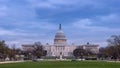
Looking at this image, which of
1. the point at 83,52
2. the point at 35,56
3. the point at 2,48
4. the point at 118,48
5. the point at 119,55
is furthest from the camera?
the point at 83,52

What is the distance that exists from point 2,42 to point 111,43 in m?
44.2

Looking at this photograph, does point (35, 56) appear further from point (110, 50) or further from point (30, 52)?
point (110, 50)

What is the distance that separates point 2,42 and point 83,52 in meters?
96.4

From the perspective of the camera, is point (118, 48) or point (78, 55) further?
point (78, 55)

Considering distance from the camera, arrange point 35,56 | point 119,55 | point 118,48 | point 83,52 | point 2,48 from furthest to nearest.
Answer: point 83,52 < point 35,56 < point 119,55 < point 118,48 < point 2,48

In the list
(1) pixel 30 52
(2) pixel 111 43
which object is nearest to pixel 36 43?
(1) pixel 30 52

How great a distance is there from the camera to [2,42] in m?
104

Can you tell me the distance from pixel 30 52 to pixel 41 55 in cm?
742

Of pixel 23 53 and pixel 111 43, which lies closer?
pixel 111 43

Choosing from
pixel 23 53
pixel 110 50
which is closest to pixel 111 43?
pixel 110 50

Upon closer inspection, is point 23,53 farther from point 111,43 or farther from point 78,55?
point 111,43

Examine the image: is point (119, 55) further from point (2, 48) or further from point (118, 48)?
point (2, 48)

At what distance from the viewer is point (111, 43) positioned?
128 metres

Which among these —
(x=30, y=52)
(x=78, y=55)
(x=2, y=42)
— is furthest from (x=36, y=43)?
(x=2, y=42)
